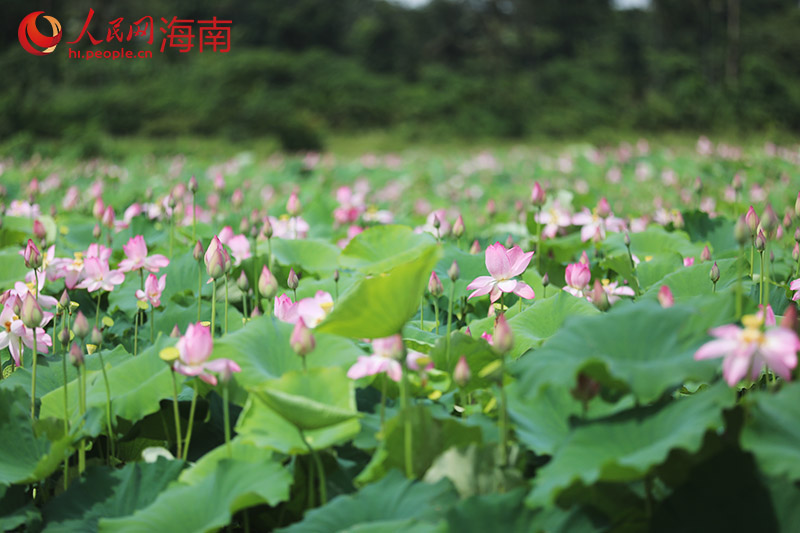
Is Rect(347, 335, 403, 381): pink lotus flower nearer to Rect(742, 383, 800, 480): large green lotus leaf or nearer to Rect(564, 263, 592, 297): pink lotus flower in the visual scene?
Rect(742, 383, 800, 480): large green lotus leaf

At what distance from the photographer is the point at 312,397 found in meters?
0.98

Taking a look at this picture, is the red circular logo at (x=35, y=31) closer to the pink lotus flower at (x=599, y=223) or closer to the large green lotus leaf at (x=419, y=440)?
the pink lotus flower at (x=599, y=223)

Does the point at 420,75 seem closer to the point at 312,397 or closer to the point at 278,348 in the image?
the point at 278,348

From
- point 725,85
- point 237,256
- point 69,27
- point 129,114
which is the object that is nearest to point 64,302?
point 237,256

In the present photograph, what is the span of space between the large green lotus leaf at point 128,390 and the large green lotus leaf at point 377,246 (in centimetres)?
59

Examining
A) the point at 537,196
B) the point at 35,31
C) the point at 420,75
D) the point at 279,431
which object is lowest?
the point at 279,431

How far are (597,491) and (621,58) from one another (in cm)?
3353

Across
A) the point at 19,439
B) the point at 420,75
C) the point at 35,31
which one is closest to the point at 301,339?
the point at 19,439

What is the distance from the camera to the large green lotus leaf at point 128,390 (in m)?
1.08

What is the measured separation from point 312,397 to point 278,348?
0.58ft

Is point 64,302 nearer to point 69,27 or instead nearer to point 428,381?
point 428,381

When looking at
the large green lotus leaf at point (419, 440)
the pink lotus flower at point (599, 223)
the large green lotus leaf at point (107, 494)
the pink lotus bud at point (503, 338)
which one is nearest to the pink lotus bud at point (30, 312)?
the large green lotus leaf at point (107, 494)

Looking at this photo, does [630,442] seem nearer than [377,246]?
Yes

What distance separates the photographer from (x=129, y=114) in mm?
18938
